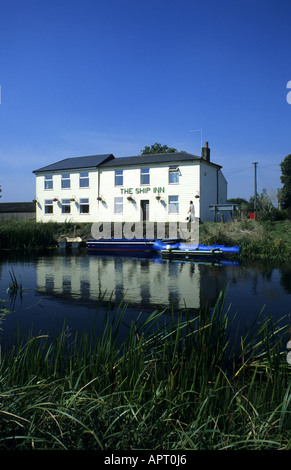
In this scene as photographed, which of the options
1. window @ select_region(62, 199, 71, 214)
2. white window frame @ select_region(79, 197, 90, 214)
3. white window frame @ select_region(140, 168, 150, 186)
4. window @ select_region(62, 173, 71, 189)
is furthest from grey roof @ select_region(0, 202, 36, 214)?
white window frame @ select_region(140, 168, 150, 186)

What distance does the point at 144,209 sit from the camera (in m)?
33.4

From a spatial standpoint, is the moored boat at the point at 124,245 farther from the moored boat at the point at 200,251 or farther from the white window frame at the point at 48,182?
the white window frame at the point at 48,182

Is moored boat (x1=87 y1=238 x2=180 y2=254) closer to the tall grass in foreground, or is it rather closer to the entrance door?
the entrance door

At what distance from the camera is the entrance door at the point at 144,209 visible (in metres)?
33.1

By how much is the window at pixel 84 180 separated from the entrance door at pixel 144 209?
256 inches

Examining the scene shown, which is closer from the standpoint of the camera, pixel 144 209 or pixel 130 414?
pixel 130 414

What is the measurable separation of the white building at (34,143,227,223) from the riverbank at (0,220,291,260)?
132 inches

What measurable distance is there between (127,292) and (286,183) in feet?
159

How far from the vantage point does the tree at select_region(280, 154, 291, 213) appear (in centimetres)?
4859

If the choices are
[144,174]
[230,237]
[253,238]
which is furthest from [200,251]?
[144,174]

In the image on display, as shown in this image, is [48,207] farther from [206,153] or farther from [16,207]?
[206,153]

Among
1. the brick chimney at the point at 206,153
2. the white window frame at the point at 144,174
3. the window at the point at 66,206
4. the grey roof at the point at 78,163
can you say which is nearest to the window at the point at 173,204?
the white window frame at the point at 144,174

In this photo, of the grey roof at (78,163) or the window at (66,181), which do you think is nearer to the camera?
the grey roof at (78,163)

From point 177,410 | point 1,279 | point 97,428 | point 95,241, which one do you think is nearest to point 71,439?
point 97,428
